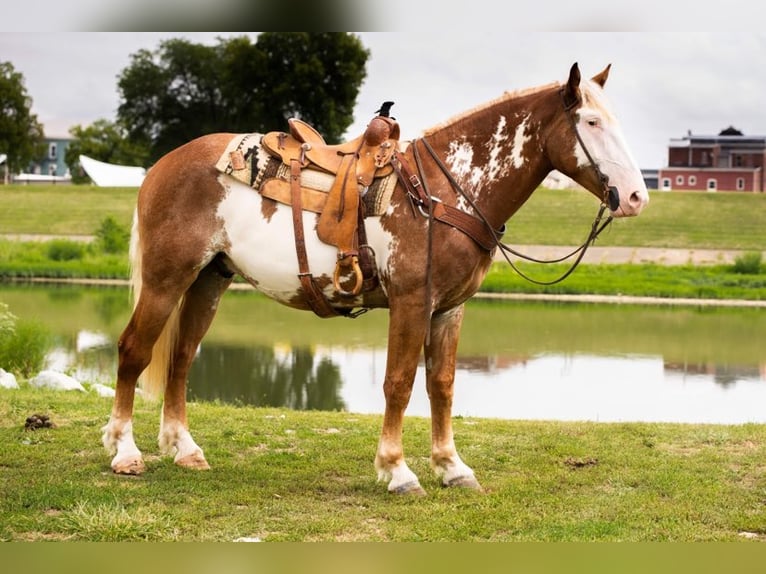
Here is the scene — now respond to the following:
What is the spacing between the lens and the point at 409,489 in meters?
5.33

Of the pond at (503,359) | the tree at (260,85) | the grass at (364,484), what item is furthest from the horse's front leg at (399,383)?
the tree at (260,85)

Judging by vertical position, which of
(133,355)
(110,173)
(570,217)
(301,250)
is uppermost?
(110,173)

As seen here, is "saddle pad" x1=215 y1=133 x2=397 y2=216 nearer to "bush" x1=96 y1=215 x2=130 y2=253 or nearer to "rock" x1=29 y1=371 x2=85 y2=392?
"rock" x1=29 y1=371 x2=85 y2=392

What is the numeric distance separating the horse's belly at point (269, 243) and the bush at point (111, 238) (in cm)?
2278

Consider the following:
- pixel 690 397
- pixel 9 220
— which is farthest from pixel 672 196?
pixel 690 397

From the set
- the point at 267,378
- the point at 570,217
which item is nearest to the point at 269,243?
the point at 267,378

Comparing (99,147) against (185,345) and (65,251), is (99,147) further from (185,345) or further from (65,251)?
(185,345)

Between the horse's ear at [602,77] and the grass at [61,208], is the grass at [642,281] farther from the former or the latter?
→ the horse's ear at [602,77]

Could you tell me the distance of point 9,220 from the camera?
35.0 m

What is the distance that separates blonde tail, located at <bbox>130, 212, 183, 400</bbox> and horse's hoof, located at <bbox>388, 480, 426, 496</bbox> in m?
1.75

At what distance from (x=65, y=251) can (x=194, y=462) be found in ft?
76.0

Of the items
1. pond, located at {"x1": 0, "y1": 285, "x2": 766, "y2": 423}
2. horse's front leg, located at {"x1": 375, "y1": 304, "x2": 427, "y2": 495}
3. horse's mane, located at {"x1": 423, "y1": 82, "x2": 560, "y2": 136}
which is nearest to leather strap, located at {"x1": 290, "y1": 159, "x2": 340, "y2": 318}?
horse's front leg, located at {"x1": 375, "y1": 304, "x2": 427, "y2": 495}

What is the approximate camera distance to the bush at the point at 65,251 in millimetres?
27531

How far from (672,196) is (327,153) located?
121 feet
